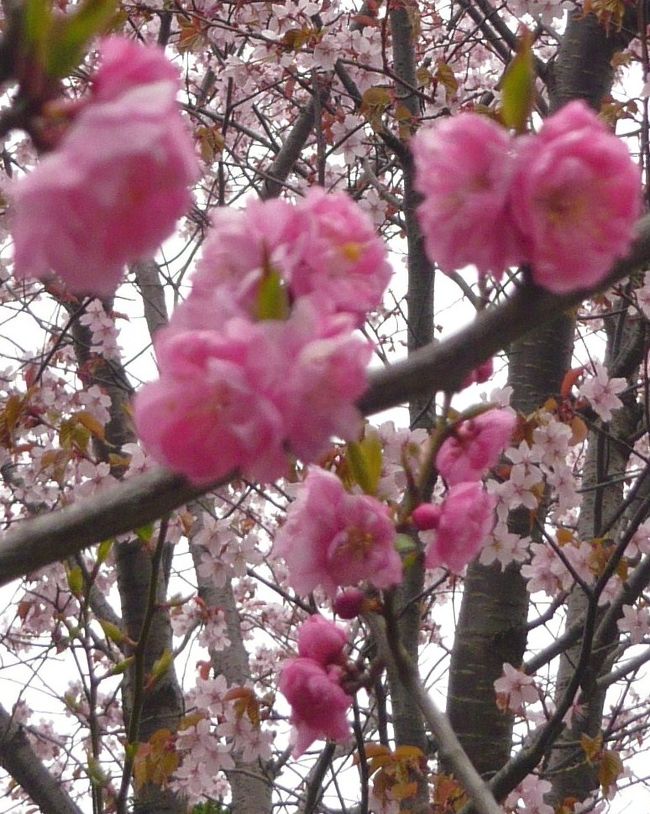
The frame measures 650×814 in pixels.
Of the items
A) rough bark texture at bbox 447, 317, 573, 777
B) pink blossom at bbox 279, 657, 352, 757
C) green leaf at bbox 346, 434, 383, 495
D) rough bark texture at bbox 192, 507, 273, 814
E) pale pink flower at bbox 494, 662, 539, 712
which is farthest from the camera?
rough bark texture at bbox 192, 507, 273, 814

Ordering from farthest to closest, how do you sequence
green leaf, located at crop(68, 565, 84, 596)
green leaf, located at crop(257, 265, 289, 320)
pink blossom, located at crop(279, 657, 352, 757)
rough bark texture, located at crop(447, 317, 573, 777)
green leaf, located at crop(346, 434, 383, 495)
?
rough bark texture, located at crop(447, 317, 573, 777) → green leaf, located at crop(68, 565, 84, 596) → pink blossom, located at crop(279, 657, 352, 757) → green leaf, located at crop(346, 434, 383, 495) → green leaf, located at crop(257, 265, 289, 320)

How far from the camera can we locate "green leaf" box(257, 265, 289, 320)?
614mm

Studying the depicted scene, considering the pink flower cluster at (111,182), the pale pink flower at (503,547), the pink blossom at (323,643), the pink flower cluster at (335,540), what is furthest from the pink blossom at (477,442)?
the pale pink flower at (503,547)

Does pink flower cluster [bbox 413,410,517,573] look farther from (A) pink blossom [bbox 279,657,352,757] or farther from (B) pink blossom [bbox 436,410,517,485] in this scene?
(A) pink blossom [bbox 279,657,352,757]

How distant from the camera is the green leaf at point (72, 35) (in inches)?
22.2

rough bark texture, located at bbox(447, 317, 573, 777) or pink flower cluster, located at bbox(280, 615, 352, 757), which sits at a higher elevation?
rough bark texture, located at bbox(447, 317, 573, 777)

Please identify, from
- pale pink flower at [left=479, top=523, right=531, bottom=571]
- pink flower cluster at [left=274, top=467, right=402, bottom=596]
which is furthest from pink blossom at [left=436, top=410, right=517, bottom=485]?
pale pink flower at [left=479, top=523, right=531, bottom=571]

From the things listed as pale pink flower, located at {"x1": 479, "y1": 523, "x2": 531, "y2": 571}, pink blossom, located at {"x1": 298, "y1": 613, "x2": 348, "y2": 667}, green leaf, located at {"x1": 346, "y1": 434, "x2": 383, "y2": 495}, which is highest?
pale pink flower, located at {"x1": 479, "y1": 523, "x2": 531, "y2": 571}

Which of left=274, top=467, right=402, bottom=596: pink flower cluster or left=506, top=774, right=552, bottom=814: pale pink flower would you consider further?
left=506, top=774, right=552, bottom=814: pale pink flower

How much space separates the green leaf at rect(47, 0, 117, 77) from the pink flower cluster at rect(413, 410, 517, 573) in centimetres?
56

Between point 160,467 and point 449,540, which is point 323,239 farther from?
point 449,540

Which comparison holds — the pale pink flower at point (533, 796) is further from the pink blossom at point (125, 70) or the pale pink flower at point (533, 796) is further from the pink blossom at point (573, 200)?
the pink blossom at point (125, 70)

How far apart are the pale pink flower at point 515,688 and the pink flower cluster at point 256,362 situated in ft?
6.14

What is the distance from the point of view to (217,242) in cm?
69
